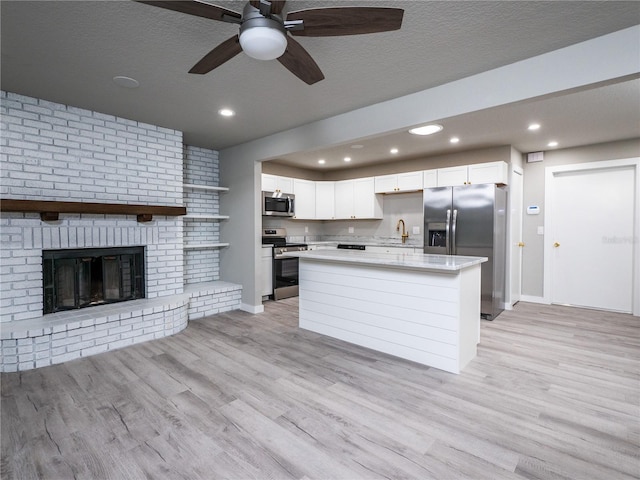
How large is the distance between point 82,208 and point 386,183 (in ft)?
15.1

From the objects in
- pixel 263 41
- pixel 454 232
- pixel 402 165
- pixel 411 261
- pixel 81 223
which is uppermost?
pixel 402 165

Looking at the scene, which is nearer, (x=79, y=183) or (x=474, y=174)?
(x=79, y=183)

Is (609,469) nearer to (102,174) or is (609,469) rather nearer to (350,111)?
(350,111)

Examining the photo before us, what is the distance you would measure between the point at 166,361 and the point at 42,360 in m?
1.10

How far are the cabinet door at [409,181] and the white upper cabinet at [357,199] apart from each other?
2.04 feet

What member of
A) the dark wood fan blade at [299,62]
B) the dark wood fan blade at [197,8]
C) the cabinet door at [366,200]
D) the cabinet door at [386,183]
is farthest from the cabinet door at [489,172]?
the dark wood fan blade at [197,8]

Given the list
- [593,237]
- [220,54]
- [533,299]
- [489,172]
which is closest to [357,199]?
[489,172]

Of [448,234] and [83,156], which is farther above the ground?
[83,156]

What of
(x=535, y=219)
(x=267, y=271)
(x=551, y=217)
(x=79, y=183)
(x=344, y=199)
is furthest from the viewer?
(x=344, y=199)

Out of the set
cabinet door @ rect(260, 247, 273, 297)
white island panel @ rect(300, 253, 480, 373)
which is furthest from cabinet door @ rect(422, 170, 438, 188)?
cabinet door @ rect(260, 247, 273, 297)

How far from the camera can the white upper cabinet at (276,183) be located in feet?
18.6

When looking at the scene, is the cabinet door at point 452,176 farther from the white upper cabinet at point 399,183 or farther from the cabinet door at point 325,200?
the cabinet door at point 325,200

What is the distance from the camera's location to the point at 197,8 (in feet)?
5.11

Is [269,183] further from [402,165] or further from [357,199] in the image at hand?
[402,165]
